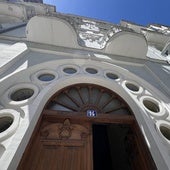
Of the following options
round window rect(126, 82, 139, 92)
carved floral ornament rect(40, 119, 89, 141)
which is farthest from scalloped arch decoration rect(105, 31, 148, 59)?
carved floral ornament rect(40, 119, 89, 141)

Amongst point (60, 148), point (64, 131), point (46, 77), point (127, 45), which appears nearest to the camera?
point (60, 148)

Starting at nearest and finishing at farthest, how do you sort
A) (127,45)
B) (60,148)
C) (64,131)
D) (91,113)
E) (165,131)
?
(60,148)
(64,131)
(165,131)
(91,113)
(127,45)

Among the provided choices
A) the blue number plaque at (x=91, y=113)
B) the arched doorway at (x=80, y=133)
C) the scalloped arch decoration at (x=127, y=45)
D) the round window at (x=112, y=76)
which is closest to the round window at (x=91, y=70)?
the round window at (x=112, y=76)

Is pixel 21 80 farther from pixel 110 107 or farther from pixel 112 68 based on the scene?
pixel 112 68

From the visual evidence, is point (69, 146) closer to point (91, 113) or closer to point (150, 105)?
point (91, 113)

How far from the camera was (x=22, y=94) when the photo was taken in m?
4.18

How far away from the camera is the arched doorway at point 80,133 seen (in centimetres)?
320

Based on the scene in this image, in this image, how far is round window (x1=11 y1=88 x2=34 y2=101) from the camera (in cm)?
406

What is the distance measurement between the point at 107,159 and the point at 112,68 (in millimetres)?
2908

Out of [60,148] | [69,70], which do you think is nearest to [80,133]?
[60,148]

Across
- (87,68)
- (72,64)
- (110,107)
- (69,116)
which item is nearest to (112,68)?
(87,68)

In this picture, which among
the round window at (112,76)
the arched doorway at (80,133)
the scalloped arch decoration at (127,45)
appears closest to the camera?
the arched doorway at (80,133)

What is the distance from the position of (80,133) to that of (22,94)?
1.62m

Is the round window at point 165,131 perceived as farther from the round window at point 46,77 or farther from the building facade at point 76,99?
the round window at point 46,77
